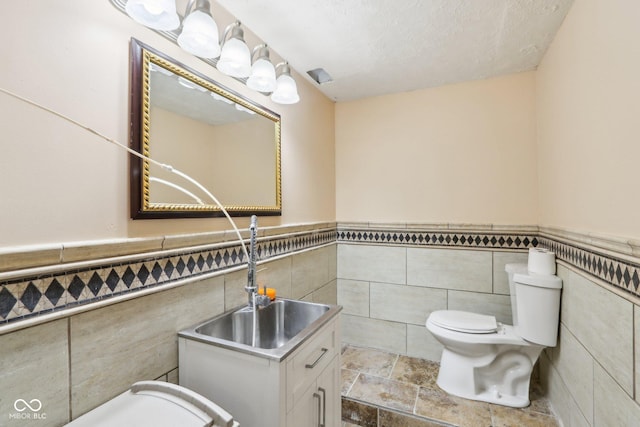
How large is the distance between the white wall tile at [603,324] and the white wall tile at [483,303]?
56 centimetres

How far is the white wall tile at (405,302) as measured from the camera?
90.5 inches

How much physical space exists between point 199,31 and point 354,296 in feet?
7.07

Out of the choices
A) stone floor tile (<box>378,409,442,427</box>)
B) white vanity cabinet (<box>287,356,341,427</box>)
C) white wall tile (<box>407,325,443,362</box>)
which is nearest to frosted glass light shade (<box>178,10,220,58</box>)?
white vanity cabinet (<box>287,356,341,427</box>)

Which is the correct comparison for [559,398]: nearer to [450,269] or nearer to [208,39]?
[450,269]

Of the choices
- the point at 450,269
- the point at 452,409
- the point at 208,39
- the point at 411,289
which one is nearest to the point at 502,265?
the point at 450,269

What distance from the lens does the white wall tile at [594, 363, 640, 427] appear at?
3.17 feet

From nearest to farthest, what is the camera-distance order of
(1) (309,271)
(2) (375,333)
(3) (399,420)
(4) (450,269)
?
(3) (399,420) → (1) (309,271) → (4) (450,269) → (2) (375,333)

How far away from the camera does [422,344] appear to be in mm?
2307

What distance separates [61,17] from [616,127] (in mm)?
1874

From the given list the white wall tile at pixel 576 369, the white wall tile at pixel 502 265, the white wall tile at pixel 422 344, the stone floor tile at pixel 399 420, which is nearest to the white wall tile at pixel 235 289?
the stone floor tile at pixel 399 420

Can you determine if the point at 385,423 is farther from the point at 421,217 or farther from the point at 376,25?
the point at 376,25

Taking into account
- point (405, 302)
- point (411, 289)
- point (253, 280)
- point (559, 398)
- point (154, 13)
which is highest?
point (154, 13)

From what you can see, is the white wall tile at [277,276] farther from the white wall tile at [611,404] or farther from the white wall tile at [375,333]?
the white wall tile at [611,404]

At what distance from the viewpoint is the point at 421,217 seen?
237 centimetres
